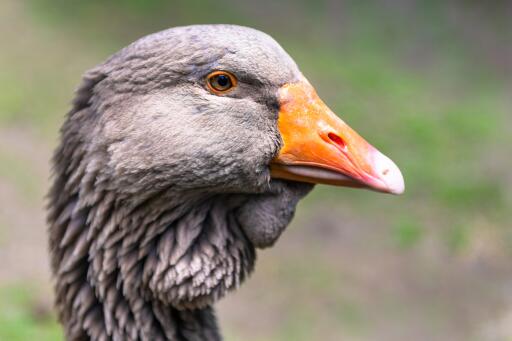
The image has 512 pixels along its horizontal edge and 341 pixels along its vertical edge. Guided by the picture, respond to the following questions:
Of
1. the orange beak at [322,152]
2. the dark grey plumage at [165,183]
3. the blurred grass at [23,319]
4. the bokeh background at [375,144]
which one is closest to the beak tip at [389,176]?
the orange beak at [322,152]

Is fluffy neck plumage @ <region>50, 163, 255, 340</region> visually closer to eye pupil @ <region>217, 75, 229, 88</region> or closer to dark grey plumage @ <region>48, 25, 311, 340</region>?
dark grey plumage @ <region>48, 25, 311, 340</region>

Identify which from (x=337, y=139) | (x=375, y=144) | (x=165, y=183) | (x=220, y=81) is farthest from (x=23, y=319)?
(x=375, y=144)

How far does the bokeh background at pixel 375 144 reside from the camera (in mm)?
7113

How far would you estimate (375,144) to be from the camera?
30.6 ft

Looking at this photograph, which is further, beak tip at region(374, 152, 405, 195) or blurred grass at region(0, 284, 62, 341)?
blurred grass at region(0, 284, 62, 341)

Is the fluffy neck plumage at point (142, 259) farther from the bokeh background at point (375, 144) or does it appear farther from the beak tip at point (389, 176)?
the bokeh background at point (375, 144)

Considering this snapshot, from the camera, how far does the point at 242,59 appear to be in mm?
3281

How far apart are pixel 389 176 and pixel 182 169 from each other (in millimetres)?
961

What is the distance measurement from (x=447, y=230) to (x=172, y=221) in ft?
18.6

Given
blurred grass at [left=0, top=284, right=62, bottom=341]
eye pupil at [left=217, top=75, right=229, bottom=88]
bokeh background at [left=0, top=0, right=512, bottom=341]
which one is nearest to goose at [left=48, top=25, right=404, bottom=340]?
eye pupil at [left=217, top=75, right=229, bottom=88]

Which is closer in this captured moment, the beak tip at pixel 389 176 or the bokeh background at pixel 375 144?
the beak tip at pixel 389 176

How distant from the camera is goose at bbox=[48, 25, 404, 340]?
323 cm

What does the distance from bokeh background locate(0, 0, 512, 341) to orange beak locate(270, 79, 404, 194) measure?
368cm

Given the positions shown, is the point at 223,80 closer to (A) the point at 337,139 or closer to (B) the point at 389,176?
(A) the point at 337,139
